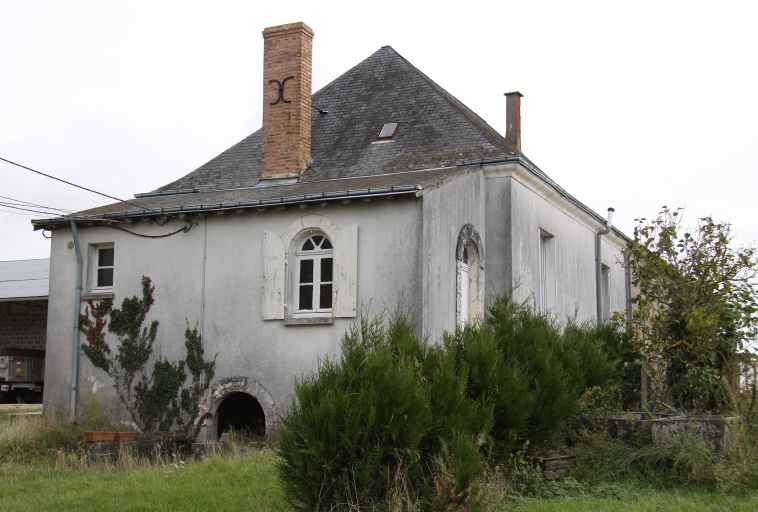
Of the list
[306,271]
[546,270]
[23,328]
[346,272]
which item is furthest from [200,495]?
[23,328]

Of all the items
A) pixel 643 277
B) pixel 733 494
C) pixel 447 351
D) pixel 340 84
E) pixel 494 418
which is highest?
pixel 340 84

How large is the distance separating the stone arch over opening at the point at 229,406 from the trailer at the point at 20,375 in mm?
14137

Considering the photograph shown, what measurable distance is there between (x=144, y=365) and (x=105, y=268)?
2.22 meters

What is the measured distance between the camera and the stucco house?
50.0ft

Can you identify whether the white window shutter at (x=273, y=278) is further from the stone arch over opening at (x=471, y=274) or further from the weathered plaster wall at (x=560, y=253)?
the weathered plaster wall at (x=560, y=253)

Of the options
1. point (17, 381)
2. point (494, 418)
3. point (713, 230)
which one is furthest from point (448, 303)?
point (17, 381)

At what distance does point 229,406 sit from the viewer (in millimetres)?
16703

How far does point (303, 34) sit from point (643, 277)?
9519 millimetres

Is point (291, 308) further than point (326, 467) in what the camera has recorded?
Yes

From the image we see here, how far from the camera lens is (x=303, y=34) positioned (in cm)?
1959

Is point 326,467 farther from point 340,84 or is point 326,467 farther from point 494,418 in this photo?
point 340,84

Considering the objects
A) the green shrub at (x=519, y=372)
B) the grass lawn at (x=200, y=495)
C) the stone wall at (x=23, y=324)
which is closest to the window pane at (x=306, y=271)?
the grass lawn at (x=200, y=495)

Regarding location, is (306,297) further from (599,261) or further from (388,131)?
(599,261)

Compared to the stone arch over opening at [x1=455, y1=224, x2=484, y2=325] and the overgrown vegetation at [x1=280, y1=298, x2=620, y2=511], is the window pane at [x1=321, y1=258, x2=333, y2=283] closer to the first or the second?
the stone arch over opening at [x1=455, y1=224, x2=484, y2=325]
